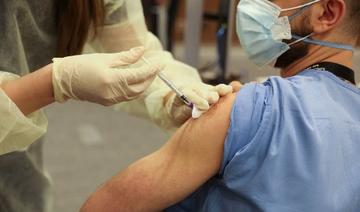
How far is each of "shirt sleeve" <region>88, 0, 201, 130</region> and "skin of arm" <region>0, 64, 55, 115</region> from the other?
375 millimetres

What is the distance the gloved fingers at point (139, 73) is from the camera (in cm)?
109

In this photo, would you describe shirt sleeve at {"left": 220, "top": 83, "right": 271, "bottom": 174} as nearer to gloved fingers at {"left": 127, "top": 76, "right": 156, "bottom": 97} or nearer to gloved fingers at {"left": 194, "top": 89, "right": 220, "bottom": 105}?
gloved fingers at {"left": 194, "top": 89, "right": 220, "bottom": 105}

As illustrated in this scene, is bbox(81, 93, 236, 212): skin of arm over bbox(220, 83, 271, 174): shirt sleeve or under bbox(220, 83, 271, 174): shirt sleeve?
under

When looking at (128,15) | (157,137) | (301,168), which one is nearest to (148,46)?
(128,15)

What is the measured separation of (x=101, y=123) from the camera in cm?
370

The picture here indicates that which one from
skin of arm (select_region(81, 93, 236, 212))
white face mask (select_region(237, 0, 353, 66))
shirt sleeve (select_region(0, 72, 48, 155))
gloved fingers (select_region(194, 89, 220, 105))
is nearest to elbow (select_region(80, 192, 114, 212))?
skin of arm (select_region(81, 93, 236, 212))

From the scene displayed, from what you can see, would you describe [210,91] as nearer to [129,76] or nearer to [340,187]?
[129,76]

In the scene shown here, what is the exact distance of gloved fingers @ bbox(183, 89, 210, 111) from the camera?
3.41ft

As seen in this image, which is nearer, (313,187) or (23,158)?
(313,187)

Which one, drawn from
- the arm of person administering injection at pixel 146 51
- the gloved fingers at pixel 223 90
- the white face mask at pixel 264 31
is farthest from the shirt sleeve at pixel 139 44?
the gloved fingers at pixel 223 90

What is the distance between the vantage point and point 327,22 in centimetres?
115

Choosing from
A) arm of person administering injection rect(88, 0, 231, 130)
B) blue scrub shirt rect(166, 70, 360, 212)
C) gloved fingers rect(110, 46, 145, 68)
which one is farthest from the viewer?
arm of person administering injection rect(88, 0, 231, 130)

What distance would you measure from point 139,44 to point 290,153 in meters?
0.62

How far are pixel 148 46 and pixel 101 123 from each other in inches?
89.8
